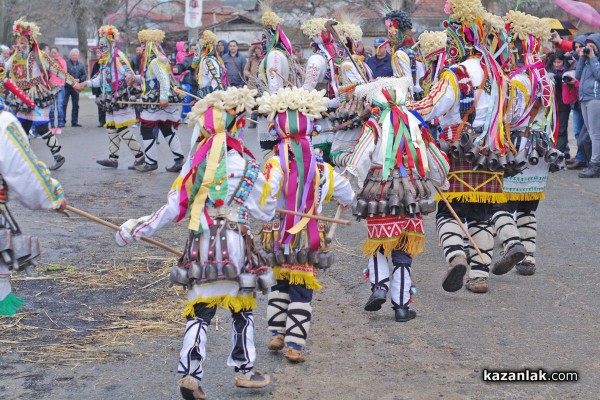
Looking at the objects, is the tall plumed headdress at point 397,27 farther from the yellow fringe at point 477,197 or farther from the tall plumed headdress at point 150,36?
the yellow fringe at point 477,197

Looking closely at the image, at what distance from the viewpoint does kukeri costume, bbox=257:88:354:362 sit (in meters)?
5.56

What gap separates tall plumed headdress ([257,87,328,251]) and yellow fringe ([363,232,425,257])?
2.84 ft

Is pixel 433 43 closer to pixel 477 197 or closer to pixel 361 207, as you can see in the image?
pixel 477 197

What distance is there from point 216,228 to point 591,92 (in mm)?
9702

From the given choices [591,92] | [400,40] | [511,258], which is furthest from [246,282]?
[591,92]

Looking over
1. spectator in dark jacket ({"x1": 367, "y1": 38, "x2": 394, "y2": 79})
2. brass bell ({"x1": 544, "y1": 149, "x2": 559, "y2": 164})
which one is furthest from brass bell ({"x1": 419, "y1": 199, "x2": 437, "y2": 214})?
spectator in dark jacket ({"x1": 367, "y1": 38, "x2": 394, "y2": 79})

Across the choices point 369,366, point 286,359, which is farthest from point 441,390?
point 286,359

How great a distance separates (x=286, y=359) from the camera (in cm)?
565

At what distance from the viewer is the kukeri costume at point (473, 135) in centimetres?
702

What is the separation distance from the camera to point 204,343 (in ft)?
16.2

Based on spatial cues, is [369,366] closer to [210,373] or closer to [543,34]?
[210,373]

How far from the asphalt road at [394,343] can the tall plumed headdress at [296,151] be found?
2.84 feet

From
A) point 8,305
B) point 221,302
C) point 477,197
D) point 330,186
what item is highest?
point 330,186

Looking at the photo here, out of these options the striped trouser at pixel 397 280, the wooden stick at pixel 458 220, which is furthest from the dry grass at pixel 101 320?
the wooden stick at pixel 458 220
